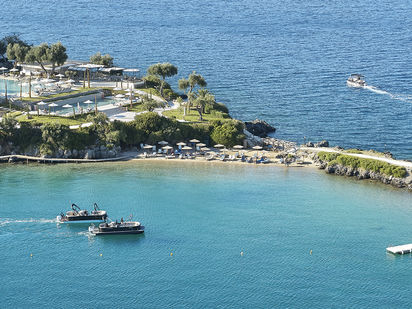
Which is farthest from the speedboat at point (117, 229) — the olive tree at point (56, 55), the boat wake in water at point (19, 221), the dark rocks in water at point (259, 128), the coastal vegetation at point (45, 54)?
the coastal vegetation at point (45, 54)

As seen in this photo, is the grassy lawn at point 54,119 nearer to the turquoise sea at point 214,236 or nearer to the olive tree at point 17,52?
the turquoise sea at point 214,236

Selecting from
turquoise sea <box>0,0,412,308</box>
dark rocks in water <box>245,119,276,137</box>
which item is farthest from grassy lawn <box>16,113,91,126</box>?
dark rocks in water <box>245,119,276,137</box>

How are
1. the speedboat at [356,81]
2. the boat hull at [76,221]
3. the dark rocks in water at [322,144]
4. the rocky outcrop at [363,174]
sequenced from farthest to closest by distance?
1. the speedboat at [356,81]
2. the dark rocks in water at [322,144]
3. the rocky outcrop at [363,174]
4. the boat hull at [76,221]

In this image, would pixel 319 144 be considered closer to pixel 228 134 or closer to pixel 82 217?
pixel 228 134

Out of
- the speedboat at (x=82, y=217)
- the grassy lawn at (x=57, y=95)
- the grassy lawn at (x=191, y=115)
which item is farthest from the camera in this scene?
the grassy lawn at (x=57, y=95)

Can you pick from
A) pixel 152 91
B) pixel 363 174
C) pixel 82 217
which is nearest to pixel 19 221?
pixel 82 217

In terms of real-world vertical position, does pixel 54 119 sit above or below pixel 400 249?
above

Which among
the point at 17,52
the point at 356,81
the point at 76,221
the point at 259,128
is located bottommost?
the point at 76,221
